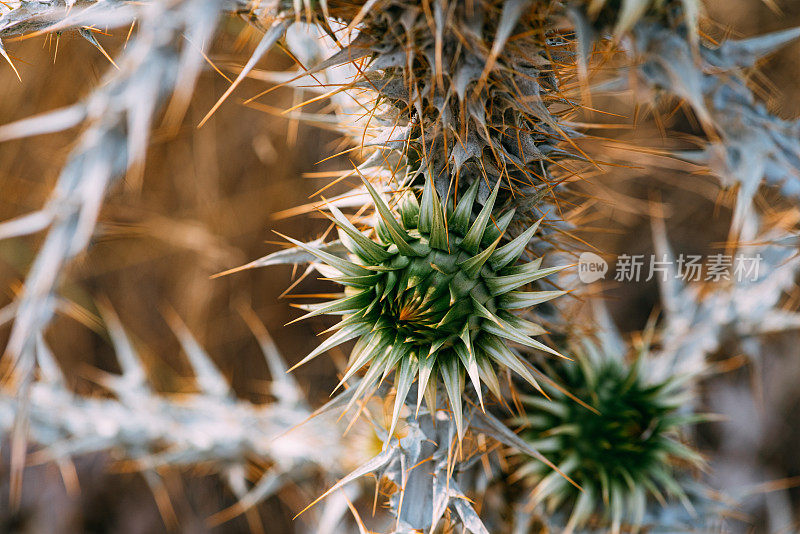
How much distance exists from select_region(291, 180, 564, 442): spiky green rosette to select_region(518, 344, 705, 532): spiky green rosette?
515 millimetres

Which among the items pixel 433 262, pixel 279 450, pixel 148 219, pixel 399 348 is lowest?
pixel 279 450

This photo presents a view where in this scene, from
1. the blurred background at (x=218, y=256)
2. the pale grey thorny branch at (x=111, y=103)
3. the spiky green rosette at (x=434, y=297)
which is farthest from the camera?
the blurred background at (x=218, y=256)

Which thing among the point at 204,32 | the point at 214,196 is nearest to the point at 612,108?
the point at 214,196

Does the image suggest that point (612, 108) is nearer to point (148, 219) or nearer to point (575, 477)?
point (575, 477)

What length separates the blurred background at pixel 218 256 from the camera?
3.02 metres

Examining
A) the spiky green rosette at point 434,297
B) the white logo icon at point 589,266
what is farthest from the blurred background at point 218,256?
the spiky green rosette at point 434,297

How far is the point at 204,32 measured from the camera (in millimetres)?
783

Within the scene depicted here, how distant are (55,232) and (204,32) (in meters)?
0.47

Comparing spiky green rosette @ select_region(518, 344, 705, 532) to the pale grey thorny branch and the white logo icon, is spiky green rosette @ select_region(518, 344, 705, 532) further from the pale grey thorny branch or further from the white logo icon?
the pale grey thorny branch

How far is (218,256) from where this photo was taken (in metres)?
3.08

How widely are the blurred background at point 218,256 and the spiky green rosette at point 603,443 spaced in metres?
1.54

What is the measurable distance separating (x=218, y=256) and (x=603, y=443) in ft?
7.54

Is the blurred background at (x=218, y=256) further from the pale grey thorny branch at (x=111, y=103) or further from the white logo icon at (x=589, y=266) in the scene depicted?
the pale grey thorny branch at (x=111, y=103)

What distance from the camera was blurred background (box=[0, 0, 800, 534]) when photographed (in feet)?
9.92
